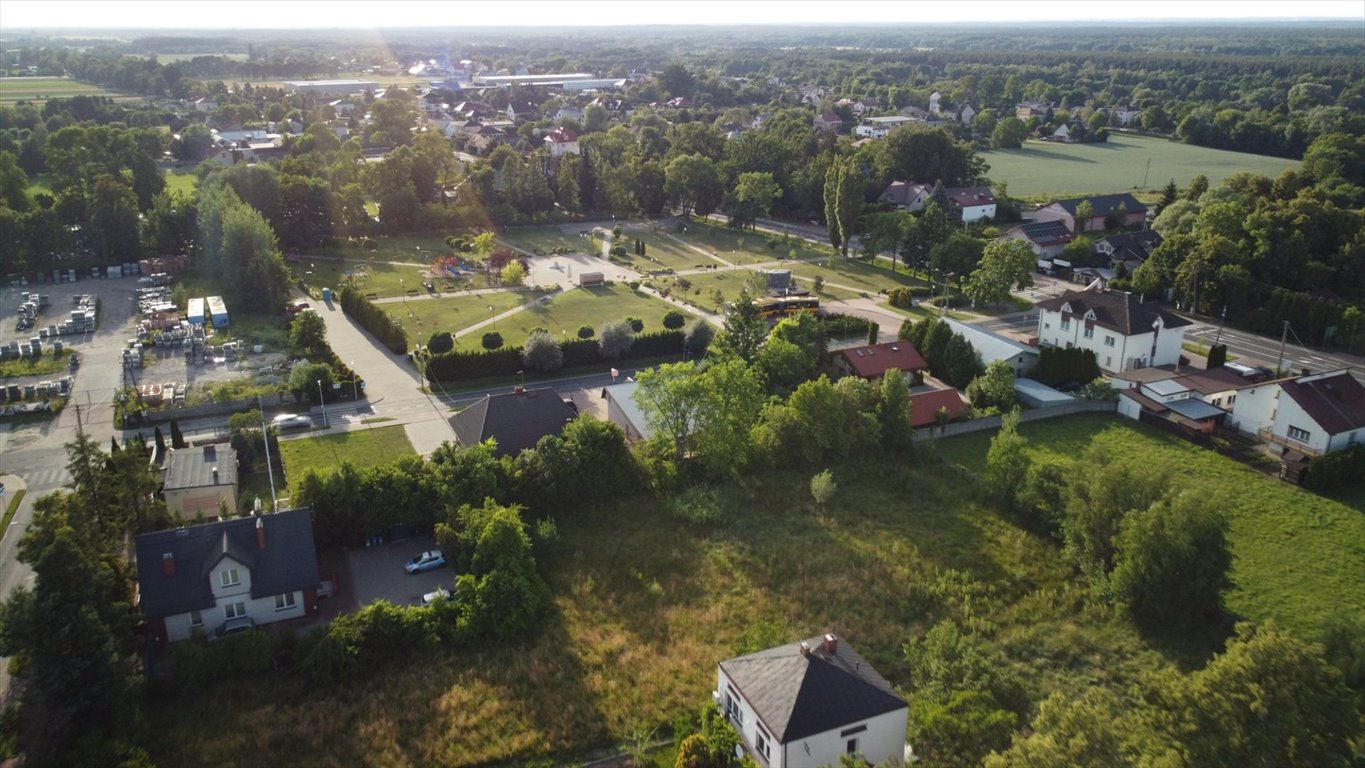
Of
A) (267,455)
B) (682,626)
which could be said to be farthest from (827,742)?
(267,455)

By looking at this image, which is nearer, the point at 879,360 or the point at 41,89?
the point at 879,360

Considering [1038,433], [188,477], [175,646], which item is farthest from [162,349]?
[1038,433]

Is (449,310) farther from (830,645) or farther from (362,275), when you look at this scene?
(830,645)

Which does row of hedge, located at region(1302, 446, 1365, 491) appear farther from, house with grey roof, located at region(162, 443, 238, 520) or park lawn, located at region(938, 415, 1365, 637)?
house with grey roof, located at region(162, 443, 238, 520)

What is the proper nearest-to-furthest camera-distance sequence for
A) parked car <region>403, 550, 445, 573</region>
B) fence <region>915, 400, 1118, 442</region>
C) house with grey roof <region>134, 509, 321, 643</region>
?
house with grey roof <region>134, 509, 321, 643</region>
parked car <region>403, 550, 445, 573</region>
fence <region>915, 400, 1118, 442</region>

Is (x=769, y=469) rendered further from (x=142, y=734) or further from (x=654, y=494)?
(x=142, y=734)

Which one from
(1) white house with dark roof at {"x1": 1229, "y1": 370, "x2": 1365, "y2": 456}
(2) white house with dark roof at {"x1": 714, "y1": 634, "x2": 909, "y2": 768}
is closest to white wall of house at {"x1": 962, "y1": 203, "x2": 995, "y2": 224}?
(1) white house with dark roof at {"x1": 1229, "y1": 370, "x2": 1365, "y2": 456}

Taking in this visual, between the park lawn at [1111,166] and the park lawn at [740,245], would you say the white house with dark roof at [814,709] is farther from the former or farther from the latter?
the park lawn at [1111,166]
